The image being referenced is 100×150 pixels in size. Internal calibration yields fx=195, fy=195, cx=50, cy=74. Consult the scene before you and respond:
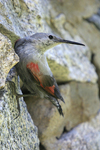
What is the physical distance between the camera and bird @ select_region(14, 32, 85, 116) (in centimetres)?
152

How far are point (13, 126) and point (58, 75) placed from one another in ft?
3.72

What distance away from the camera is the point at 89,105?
2.61m

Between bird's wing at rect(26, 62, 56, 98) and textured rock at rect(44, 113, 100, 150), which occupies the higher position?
bird's wing at rect(26, 62, 56, 98)

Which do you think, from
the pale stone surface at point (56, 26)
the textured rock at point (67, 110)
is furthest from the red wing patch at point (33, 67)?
the textured rock at point (67, 110)

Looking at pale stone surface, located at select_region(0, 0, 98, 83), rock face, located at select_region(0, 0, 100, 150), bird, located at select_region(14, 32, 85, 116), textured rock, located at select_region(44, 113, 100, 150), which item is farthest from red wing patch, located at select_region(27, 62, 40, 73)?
textured rock, located at select_region(44, 113, 100, 150)

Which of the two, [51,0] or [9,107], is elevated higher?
[51,0]

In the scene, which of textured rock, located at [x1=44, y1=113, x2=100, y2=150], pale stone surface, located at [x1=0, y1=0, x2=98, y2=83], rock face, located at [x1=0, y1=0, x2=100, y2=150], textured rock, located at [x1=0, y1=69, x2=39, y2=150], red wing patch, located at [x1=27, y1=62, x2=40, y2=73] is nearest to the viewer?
textured rock, located at [x1=0, y1=69, x2=39, y2=150]

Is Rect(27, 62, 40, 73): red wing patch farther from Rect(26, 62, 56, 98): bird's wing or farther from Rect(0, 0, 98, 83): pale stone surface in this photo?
Rect(0, 0, 98, 83): pale stone surface

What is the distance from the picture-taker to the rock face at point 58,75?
4.37 feet

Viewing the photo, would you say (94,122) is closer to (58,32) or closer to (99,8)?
(58,32)

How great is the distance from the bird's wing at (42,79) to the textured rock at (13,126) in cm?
20

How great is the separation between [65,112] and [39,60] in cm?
96

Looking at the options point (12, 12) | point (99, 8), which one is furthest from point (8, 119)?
point (99, 8)

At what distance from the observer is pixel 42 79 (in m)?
1.55
